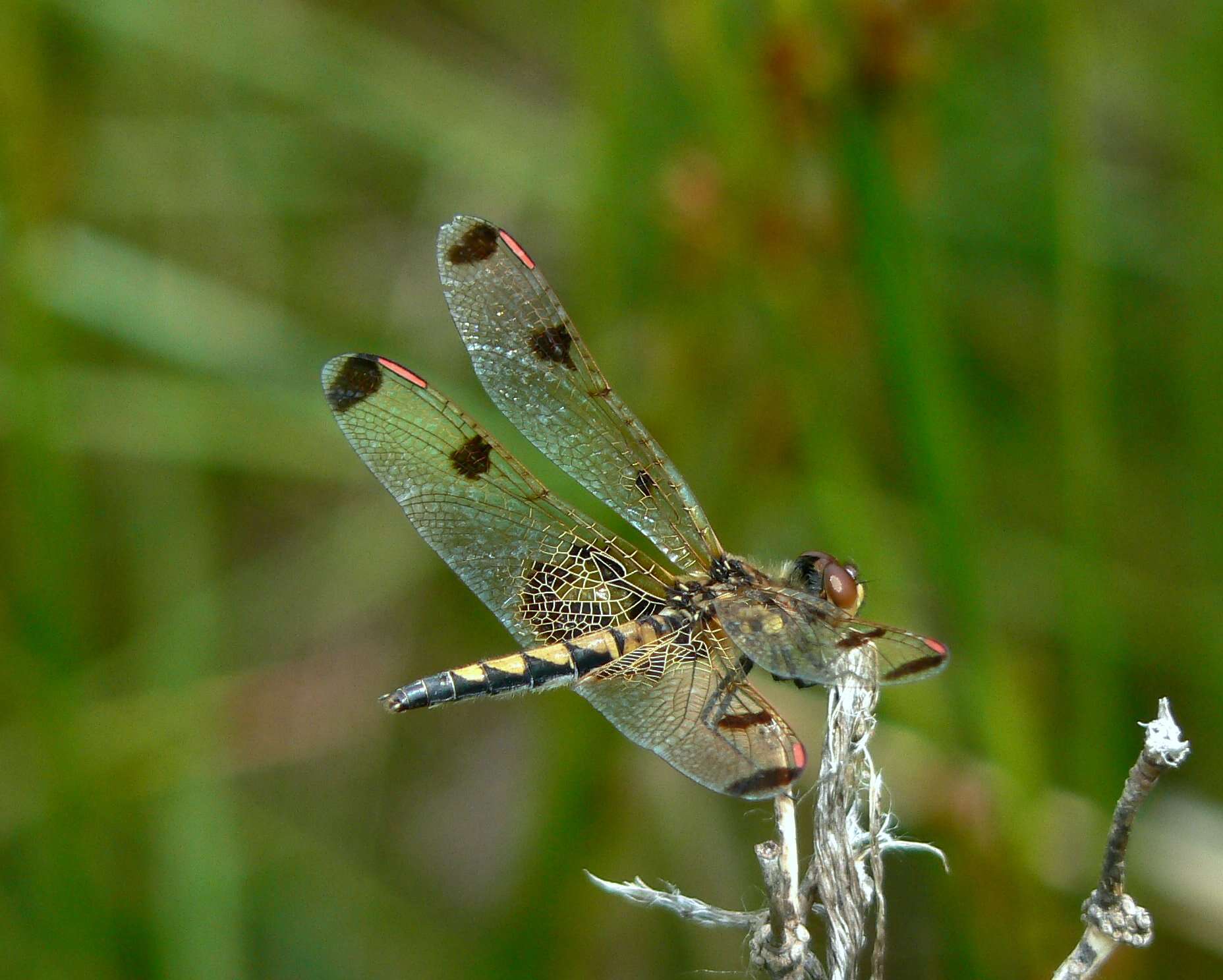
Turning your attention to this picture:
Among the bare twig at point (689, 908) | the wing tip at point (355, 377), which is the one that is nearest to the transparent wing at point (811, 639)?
the bare twig at point (689, 908)

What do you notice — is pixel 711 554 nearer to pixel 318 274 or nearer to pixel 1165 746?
pixel 1165 746

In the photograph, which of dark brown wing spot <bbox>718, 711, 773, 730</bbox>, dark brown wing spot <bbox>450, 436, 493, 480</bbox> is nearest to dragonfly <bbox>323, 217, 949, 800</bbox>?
dark brown wing spot <bbox>450, 436, 493, 480</bbox>

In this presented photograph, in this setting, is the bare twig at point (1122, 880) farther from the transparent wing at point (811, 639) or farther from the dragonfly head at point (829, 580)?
the dragonfly head at point (829, 580)

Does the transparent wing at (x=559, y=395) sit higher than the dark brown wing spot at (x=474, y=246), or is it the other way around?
the dark brown wing spot at (x=474, y=246)

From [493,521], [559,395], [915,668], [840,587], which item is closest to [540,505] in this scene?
[493,521]

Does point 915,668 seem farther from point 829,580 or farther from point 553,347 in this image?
point 553,347

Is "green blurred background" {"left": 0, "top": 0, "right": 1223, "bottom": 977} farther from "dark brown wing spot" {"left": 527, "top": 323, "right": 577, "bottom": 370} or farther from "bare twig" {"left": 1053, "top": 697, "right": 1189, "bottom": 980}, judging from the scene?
"bare twig" {"left": 1053, "top": 697, "right": 1189, "bottom": 980}

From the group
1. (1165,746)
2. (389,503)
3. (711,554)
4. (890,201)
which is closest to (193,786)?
(389,503)
